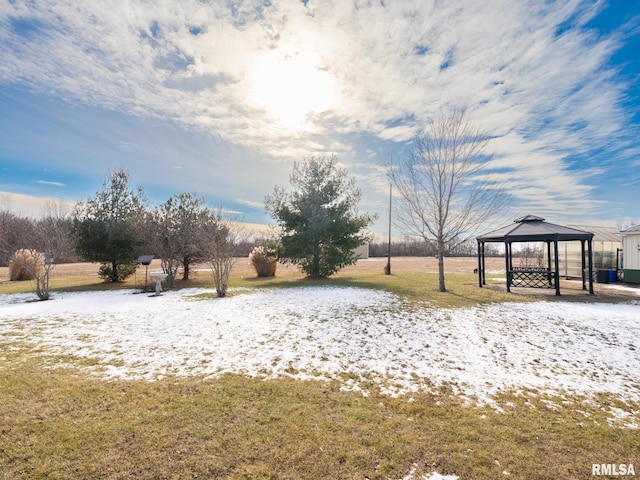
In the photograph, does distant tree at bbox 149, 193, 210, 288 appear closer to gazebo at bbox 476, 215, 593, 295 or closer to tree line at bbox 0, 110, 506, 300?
tree line at bbox 0, 110, 506, 300

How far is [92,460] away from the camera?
2.71m

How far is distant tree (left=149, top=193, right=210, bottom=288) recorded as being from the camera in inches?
560

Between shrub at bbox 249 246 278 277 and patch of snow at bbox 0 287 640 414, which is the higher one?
Result: shrub at bbox 249 246 278 277

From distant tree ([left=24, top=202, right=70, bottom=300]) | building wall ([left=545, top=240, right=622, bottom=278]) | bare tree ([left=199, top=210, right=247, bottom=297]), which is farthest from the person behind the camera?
building wall ([left=545, top=240, right=622, bottom=278])

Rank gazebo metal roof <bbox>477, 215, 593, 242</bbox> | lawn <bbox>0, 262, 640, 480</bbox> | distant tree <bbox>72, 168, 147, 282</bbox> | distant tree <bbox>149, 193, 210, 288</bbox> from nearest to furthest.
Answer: lawn <bbox>0, 262, 640, 480</bbox>
gazebo metal roof <bbox>477, 215, 593, 242</bbox>
distant tree <bbox>149, 193, 210, 288</bbox>
distant tree <bbox>72, 168, 147, 282</bbox>

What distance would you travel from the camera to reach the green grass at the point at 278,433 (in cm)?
270

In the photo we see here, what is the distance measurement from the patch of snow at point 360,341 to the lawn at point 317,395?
0.15ft

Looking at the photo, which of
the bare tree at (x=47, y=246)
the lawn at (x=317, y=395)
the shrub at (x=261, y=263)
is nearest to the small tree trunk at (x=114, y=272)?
the bare tree at (x=47, y=246)

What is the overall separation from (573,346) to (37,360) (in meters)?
10.1

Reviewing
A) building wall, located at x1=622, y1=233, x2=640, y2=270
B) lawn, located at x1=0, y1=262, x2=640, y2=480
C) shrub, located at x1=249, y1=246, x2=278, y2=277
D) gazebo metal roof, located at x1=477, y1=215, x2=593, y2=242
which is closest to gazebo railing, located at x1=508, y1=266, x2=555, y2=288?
gazebo metal roof, located at x1=477, y1=215, x2=593, y2=242

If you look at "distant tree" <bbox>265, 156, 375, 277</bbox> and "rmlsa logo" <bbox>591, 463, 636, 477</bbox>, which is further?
"distant tree" <bbox>265, 156, 375, 277</bbox>

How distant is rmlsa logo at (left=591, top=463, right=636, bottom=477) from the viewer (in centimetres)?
277

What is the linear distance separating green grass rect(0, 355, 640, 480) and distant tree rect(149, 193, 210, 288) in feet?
33.3

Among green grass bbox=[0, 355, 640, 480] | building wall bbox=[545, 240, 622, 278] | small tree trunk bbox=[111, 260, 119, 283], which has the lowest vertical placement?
green grass bbox=[0, 355, 640, 480]
